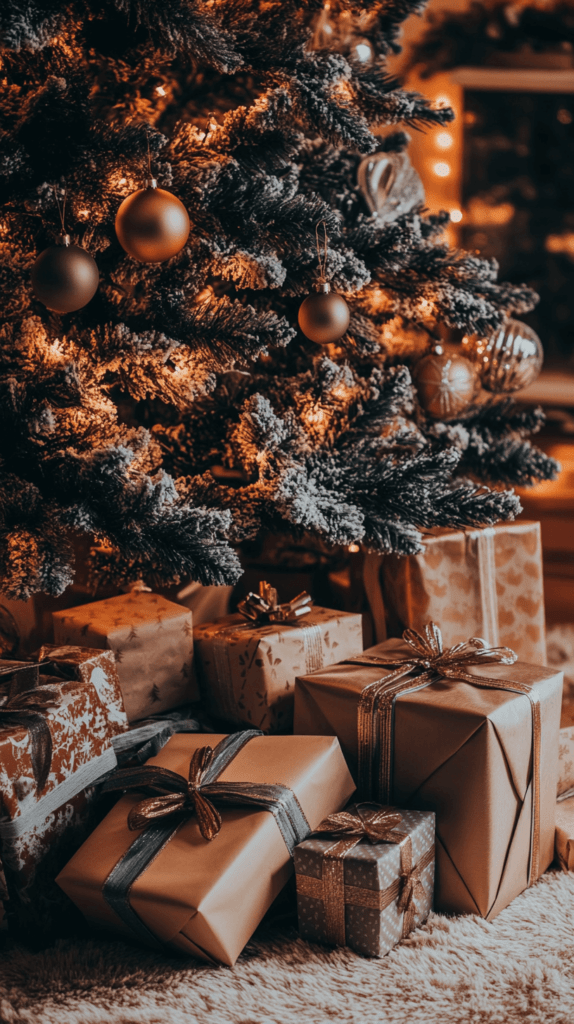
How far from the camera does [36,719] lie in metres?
0.69

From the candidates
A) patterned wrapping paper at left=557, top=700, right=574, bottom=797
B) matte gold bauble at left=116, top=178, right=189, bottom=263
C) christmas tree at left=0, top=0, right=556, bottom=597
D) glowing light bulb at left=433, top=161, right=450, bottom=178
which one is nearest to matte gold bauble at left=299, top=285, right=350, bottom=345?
christmas tree at left=0, top=0, right=556, bottom=597

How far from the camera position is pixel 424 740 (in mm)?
733

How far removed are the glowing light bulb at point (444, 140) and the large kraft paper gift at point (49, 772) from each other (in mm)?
2401

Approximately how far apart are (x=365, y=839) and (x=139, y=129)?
2.25 ft

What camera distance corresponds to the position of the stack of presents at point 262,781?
2.13ft

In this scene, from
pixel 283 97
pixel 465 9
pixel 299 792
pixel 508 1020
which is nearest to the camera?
pixel 508 1020

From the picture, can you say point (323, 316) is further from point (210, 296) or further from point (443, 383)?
point (443, 383)

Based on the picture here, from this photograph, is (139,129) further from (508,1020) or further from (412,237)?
(508,1020)

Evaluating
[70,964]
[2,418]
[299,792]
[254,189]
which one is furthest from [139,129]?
[70,964]

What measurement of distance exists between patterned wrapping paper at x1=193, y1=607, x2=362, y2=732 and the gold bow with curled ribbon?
0.01 m

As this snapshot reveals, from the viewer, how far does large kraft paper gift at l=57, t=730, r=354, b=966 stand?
0.62 metres

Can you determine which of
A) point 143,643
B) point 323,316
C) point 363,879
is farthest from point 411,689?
point 323,316

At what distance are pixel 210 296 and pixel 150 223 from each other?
0.77ft

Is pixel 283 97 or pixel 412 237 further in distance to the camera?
pixel 412 237
